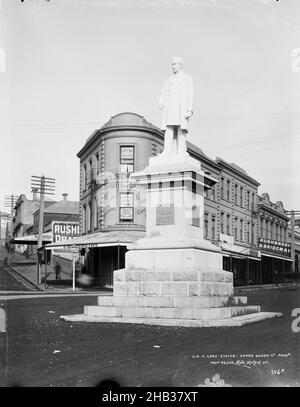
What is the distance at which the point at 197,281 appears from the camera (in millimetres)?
10781

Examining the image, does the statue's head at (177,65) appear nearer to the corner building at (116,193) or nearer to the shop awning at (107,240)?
the shop awning at (107,240)

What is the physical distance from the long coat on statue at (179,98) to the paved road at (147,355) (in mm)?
4908

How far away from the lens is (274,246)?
30234 millimetres

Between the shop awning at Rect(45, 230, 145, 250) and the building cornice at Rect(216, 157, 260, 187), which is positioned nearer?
the building cornice at Rect(216, 157, 260, 187)

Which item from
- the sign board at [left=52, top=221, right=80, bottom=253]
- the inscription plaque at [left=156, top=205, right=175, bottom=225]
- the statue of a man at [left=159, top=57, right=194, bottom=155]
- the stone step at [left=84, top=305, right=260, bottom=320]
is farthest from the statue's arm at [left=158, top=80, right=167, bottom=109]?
the sign board at [left=52, top=221, right=80, bottom=253]

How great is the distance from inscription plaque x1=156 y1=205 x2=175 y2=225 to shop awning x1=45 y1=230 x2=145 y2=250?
16772mm

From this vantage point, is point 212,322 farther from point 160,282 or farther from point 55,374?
point 55,374

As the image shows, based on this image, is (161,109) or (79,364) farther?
(161,109)

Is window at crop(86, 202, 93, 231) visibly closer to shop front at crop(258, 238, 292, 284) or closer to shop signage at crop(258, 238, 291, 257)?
shop front at crop(258, 238, 292, 284)

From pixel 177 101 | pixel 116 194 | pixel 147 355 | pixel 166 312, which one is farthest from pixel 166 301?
pixel 116 194

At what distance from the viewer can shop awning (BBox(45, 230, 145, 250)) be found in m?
30.2

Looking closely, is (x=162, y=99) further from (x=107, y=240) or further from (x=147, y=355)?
(x=107, y=240)

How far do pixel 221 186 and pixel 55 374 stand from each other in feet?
72.7
